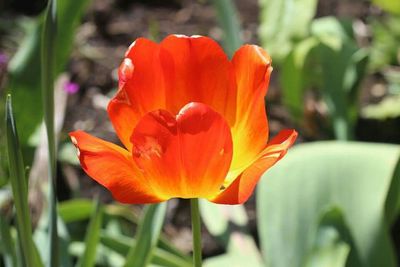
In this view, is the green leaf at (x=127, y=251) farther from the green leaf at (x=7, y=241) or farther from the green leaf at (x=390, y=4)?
the green leaf at (x=390, y=4)

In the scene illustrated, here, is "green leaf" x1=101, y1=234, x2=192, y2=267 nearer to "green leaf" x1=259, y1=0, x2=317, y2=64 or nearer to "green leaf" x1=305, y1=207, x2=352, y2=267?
"green leaf" x1=305, y1=207, x2=352, y2=267

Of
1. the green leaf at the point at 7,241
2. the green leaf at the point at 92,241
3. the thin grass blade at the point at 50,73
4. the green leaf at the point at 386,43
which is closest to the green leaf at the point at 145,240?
the green leaf at the point at 92,241

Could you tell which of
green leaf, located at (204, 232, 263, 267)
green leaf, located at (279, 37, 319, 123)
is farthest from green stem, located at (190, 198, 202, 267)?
green leaf, located at (279, 37, 319, 123)

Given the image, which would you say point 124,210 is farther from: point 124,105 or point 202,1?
point 124,105

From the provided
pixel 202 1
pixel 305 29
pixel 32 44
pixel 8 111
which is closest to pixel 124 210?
pixel 32 44

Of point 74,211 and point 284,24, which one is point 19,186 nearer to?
point 74,211

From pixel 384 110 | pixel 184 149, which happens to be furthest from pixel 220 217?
pixel 184 149
